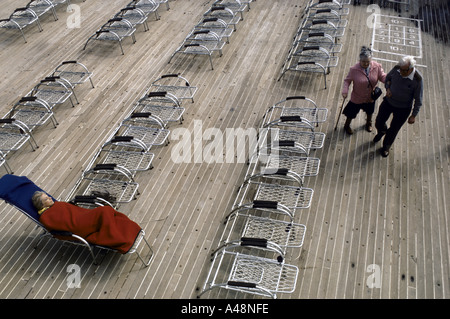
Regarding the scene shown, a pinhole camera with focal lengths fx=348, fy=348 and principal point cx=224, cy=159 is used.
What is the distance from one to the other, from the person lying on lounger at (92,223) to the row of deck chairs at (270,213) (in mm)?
1139

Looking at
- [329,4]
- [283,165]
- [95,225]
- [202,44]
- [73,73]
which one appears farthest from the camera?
[329,4]

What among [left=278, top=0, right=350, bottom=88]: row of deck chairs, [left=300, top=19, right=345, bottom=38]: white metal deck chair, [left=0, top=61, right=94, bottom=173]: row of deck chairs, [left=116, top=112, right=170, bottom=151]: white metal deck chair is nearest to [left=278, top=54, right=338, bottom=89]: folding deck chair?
[left=278, top=0, right=350, bottom=88]: row of deck chairs

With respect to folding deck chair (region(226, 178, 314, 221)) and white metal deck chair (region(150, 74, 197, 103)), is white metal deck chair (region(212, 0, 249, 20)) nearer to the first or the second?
white metal deck chair (region(150, 74, 197, 103))

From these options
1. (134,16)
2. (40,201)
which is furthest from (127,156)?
(134,16)

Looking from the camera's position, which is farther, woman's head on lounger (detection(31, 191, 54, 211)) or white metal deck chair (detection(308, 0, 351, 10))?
white metal deck chair (detection(308, 0, 351, 10))

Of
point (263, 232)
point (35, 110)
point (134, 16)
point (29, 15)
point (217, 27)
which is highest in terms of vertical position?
point (29, 15)

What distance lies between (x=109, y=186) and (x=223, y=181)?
1732 millimetres

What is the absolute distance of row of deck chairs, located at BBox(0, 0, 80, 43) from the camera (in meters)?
8.72

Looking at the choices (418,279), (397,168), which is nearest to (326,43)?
(397,168)

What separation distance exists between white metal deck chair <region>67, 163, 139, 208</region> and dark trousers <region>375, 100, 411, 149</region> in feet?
12.5

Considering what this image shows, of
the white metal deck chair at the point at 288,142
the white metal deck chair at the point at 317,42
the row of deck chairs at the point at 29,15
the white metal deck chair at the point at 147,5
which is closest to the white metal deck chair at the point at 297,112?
the white metal deck chair at the point at 288,142

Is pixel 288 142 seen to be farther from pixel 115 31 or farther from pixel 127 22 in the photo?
pixel 115 31

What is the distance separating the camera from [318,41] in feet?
25.7
